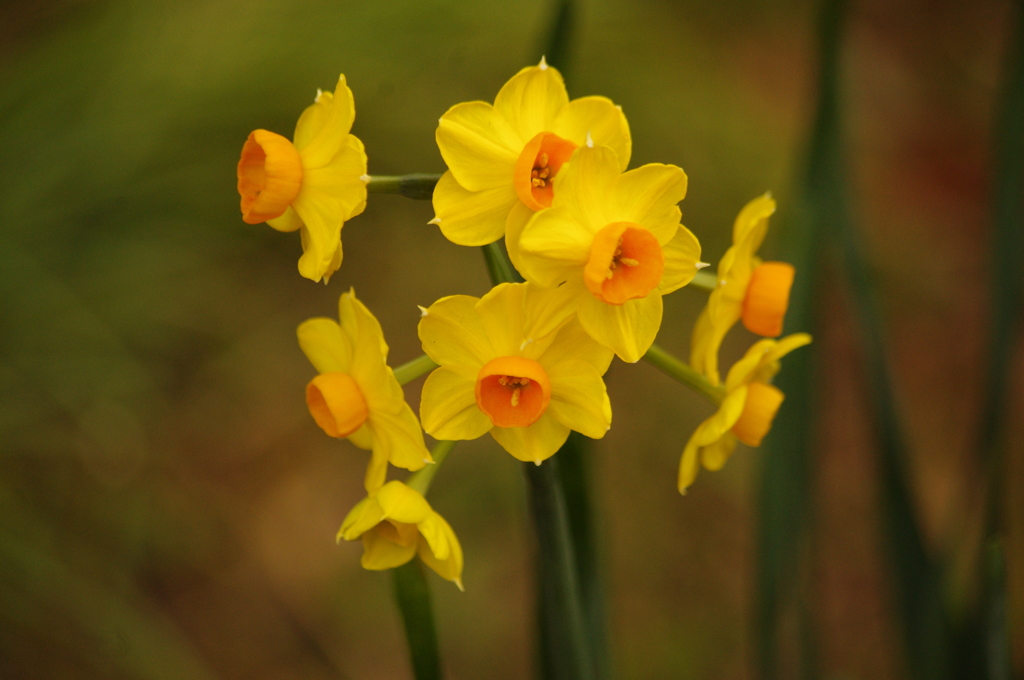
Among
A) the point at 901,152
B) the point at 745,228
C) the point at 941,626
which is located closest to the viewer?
the point at 745,228

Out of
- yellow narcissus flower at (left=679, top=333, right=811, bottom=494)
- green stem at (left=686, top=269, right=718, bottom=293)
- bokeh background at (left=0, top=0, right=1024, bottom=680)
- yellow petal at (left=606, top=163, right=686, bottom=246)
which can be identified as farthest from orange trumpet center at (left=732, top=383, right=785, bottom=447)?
bokeh background at (left=0, top=0, right=1024, bottom=680)

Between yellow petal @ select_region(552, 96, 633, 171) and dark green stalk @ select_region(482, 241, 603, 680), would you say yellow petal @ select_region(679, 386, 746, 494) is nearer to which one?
dark green stalk @ select_region(482, 241, 603, 680)

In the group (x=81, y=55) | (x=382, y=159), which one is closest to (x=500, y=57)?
(x=382, y=159)

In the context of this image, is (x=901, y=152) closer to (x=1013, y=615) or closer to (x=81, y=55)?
(x=1013, y=615)

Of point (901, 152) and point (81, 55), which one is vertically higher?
point (901, 152)

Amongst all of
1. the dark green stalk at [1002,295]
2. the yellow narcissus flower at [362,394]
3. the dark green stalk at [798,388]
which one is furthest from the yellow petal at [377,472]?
the dark green stalk at [1002,295]

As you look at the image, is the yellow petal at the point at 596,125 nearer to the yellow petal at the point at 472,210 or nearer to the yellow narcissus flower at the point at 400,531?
the yellow petal at the point at 472,210
